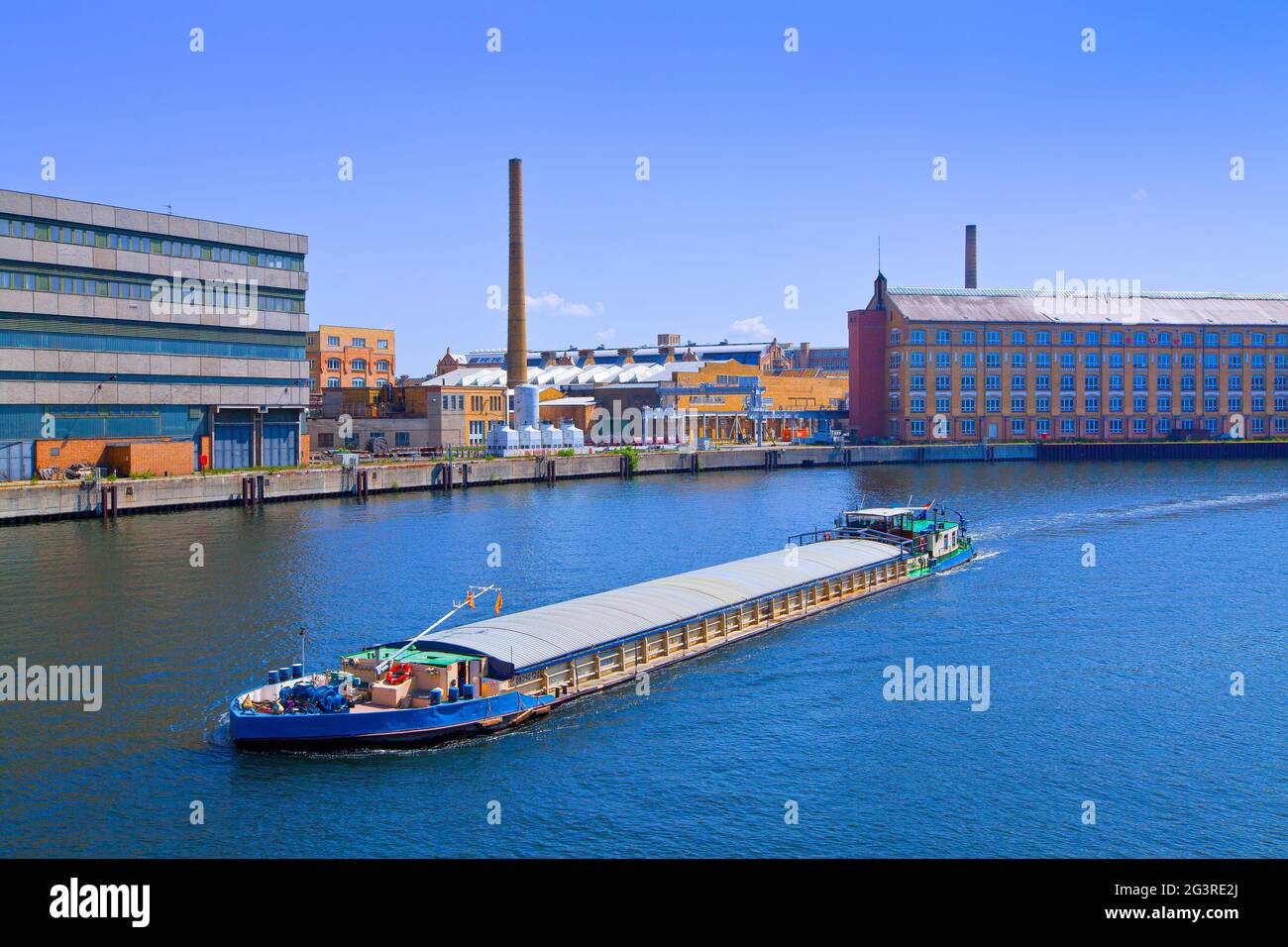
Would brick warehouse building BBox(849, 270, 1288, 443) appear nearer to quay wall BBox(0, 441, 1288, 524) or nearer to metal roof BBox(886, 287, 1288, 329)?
metal roof BBox(886, 287, 1288, 329)

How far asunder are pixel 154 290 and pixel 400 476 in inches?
1079

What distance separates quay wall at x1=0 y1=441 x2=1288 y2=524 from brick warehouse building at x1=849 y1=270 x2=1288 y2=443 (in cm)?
570

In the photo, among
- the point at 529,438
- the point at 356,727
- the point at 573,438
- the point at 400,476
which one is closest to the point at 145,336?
the point at 400,476

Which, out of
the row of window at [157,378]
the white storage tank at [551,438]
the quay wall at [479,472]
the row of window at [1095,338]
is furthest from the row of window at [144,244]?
the row of window at [1095,338]

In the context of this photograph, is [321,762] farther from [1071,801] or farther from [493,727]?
[1071,801]

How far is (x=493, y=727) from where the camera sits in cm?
3353

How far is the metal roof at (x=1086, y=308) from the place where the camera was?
153750 mm

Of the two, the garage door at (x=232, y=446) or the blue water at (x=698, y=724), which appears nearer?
the blue water at (x=698, y=724)

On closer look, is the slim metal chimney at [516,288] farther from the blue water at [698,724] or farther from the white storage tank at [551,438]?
the blue water at [698,724]

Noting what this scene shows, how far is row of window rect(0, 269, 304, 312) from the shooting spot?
8538cm

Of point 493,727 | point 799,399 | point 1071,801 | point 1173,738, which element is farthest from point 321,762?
point 799,399

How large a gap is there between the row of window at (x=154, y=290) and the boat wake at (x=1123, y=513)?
65069 mm
